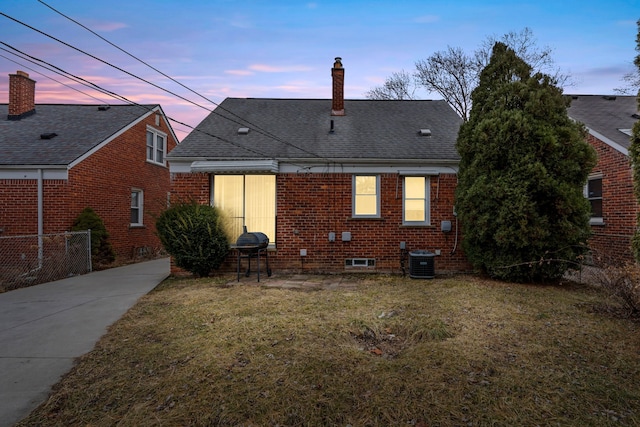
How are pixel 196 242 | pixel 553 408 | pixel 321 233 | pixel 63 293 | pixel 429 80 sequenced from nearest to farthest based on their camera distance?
1. pixel 553 408
2. pixel 63 293
3. pixel 196 242
4. pixel 321 233
5. pixel 429 80

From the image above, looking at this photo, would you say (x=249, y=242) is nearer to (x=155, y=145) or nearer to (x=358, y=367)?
(x=358, y=367)

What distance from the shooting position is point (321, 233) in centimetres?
972

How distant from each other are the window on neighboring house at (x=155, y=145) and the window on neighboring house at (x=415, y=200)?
40.3 ft

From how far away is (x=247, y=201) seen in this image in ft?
32.5

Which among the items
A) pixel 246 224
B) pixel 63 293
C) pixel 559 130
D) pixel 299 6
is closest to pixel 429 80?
pixel 299 6

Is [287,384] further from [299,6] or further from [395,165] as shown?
[299,6]

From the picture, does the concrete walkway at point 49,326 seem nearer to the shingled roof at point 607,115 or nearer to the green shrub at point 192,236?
the green shrub at point 192,236

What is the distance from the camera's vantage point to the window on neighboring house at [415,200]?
9.86 metres

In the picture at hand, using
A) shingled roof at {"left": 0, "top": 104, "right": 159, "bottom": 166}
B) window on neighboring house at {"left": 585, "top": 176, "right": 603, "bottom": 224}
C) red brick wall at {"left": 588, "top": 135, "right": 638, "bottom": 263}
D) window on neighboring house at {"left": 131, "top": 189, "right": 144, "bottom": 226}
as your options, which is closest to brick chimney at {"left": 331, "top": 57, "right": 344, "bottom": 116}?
shingled roof at {"left": 0, "top": 104, "right": 159, "bottom": 166}

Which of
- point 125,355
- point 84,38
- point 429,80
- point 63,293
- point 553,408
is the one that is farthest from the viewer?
point 429,80

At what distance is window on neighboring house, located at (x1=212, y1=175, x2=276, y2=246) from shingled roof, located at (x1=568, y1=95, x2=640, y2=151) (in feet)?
30.8

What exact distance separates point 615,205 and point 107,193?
17.4 meters

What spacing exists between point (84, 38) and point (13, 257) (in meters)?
7.89

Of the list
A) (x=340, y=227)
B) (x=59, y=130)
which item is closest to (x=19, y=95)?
(x=59, y=130)
